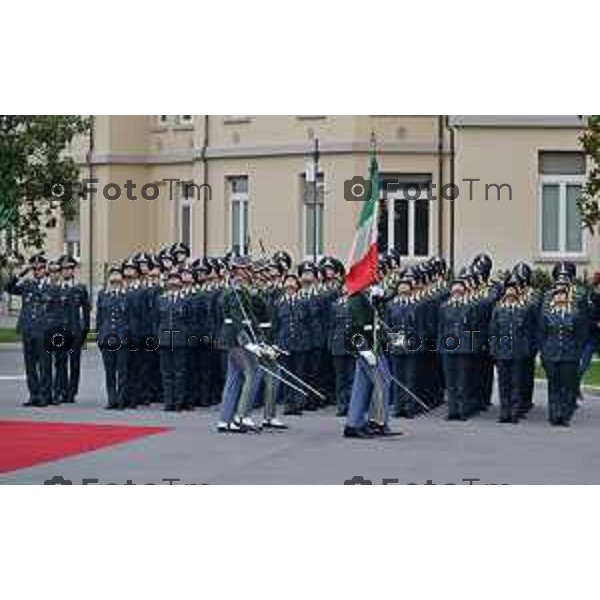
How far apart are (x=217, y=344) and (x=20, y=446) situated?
1.44m

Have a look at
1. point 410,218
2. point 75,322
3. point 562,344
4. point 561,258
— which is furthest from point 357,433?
point 75,322

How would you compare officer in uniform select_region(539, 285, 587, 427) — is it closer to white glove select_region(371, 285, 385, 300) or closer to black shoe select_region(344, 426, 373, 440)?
white glove select_region(371, 285, 385, 300)

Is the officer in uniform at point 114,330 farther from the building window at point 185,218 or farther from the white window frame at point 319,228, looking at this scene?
the white window frame at point 319,228

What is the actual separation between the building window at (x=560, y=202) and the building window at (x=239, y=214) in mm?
1797

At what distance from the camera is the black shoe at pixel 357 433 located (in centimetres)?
1122

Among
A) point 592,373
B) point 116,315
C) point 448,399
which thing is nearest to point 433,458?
point 448,399

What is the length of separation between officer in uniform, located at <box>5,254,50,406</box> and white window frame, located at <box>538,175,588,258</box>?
306 cm

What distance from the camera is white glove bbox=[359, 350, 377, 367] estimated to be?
11.4 m

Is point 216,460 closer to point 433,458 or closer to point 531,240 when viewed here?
point 433,458

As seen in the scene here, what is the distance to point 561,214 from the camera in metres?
11.4

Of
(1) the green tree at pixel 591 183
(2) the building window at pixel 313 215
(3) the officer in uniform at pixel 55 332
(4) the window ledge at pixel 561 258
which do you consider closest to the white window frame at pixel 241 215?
(2) the building window at pixel 313 215

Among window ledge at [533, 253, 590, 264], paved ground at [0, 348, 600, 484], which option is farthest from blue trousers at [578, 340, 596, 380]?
window ledge at [533, 253, 590, 264]

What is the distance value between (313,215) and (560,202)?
4.91 ft

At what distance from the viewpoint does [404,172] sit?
1122 centimetres
